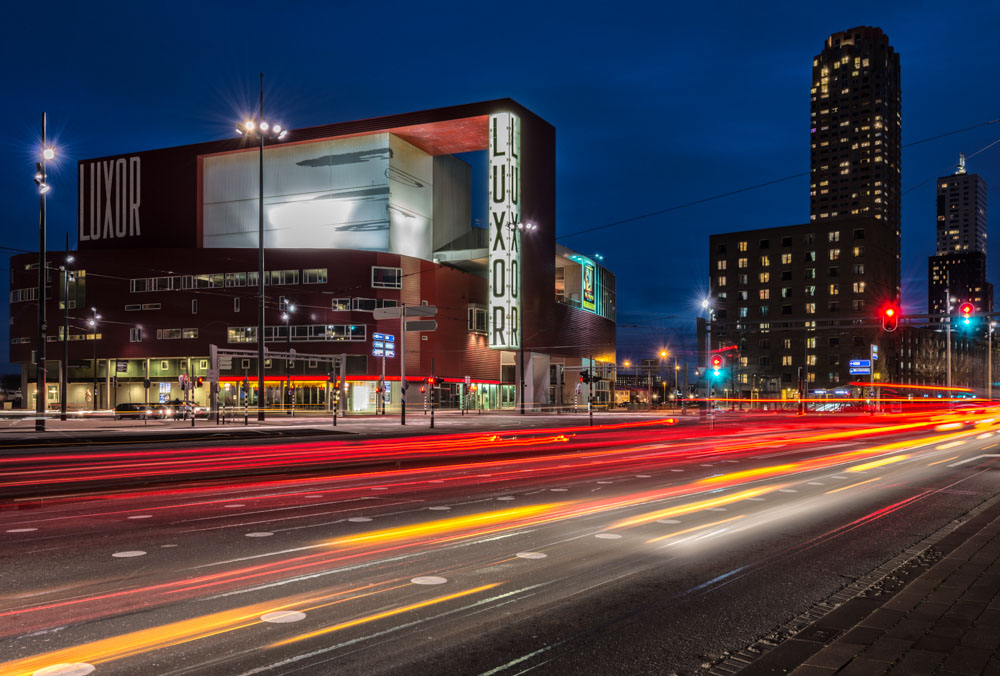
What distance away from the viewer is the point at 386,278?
262 ft

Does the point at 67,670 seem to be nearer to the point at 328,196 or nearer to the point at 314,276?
the point at 314,276

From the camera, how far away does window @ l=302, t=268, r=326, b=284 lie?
263ft

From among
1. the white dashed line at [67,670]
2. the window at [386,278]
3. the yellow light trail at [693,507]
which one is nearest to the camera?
the white dashed line at [67,670]

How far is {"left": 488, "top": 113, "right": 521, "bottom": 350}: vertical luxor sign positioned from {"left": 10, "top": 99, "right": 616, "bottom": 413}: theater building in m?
0.14

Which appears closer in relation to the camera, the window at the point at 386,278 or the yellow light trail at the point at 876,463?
the yellow light trail at the point at 876,463

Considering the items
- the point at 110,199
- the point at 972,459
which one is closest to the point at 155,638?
the point at 972,459

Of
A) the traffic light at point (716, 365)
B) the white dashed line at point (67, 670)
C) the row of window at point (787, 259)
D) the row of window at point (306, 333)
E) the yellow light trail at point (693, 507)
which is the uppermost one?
the row of window at point (787, 259)

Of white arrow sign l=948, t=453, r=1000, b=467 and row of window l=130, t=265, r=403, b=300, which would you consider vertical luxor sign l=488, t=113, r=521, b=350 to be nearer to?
row of window l=130, t=265, r=403, b=300

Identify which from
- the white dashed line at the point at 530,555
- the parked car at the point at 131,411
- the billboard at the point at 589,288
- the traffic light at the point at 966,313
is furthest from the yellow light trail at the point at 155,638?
the billboard at the point at 589,288

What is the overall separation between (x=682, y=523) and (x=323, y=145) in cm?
8019

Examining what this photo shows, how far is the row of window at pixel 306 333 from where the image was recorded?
78750 millimetres

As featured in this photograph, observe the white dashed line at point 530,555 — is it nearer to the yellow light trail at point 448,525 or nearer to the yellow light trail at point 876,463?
the yellow light trail at point 448,525

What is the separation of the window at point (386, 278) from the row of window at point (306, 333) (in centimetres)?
447

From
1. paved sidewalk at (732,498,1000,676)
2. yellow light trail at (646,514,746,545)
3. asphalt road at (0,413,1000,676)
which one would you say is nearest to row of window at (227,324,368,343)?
asphalt road at (0,413,1000,676)
